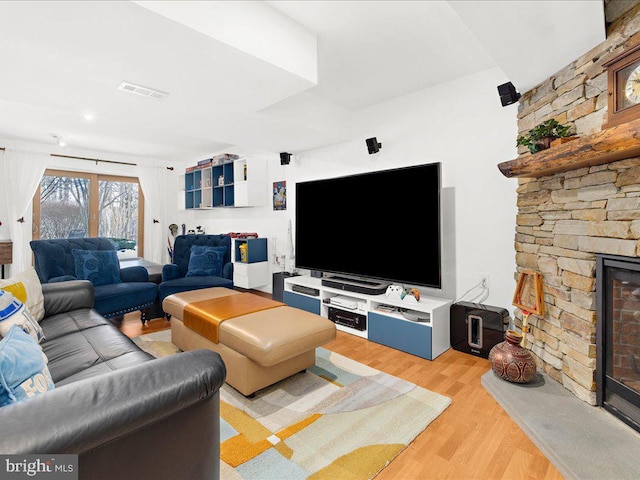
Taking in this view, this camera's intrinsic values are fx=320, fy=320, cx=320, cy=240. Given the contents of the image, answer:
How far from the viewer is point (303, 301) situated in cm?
378

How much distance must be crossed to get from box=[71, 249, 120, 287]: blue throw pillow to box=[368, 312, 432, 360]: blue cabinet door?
2.88 meters

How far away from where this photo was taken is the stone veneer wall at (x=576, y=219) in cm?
168

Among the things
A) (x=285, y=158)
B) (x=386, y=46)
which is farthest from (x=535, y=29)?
(x=285, y=158)

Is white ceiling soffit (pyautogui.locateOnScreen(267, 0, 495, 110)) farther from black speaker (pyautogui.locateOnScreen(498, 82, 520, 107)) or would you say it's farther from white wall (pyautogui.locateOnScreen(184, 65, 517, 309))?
black speaker (pyautogui.locateOnScreen(498, 82, 520, 107))

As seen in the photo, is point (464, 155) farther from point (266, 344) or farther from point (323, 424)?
point (323, 424)

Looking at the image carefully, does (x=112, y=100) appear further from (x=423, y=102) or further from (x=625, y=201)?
(x=625, y=201)

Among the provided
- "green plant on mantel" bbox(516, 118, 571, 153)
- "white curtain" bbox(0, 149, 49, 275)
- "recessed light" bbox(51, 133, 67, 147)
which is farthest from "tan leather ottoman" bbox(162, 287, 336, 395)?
"white curtain" bbox(0, 149, 49, 275)

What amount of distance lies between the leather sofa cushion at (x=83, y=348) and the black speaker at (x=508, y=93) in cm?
311

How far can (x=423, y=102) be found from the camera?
323 centimetres

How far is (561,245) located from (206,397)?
2240mm

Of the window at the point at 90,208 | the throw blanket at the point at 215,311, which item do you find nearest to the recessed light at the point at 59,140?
the window at the point at 90,208

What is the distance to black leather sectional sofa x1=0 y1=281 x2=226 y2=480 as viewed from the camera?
2.69 feet

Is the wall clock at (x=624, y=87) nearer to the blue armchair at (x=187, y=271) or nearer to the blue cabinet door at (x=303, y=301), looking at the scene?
the blue cabinet door at (x=303, y=301)

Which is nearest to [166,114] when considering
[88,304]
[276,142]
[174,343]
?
[276,142]
